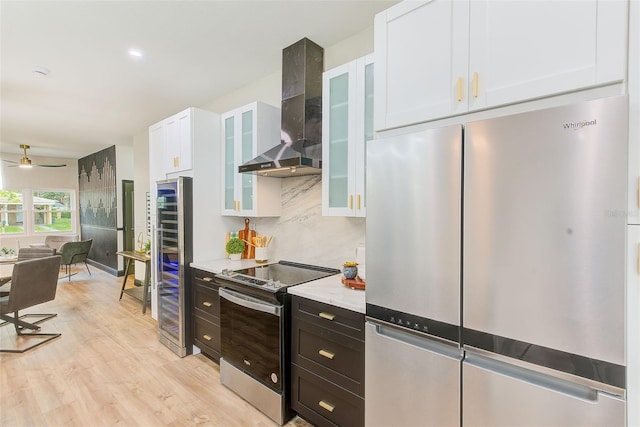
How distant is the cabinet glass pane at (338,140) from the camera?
2.23m

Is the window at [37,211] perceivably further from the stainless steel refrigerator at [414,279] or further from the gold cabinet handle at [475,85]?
the gold cabinet handle at [475,85]

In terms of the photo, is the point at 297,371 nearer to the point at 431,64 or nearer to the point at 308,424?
the point at 308,424

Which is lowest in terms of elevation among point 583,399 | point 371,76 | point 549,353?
point 583,399

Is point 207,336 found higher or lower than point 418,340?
lower

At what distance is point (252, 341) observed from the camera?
230cm

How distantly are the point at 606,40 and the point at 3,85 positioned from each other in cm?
522

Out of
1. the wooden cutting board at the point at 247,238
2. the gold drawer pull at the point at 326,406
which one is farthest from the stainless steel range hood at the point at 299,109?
the gold drawer pull at the point at 326,406

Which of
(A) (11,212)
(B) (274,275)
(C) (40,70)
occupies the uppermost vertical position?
(C) (40,70)

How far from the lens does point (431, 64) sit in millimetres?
1442

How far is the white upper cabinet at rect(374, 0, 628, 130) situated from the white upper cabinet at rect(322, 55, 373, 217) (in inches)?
18.5

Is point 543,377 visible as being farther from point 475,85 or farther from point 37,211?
point 37,211

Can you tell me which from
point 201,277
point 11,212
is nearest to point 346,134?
point 201,277

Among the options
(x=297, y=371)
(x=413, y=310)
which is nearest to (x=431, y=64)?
(x=413, y=310)

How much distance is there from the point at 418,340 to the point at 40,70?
165 inches
